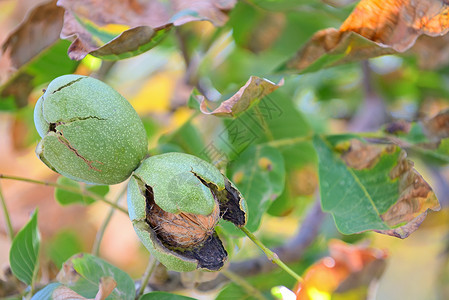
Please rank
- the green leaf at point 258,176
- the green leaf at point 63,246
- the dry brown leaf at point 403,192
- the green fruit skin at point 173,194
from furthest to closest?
the green leaf at point 63,246 → the green leaf at point 258,176 → the dry brown leaf at point 403,192 → the green fruit skin at point 173,194

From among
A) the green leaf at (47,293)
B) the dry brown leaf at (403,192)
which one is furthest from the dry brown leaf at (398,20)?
the green leaf at (47,293)

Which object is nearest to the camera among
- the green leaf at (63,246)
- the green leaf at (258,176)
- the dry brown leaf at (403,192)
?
the dry brown leaf at (403,192)

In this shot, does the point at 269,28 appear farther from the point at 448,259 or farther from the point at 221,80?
the point at 448,259

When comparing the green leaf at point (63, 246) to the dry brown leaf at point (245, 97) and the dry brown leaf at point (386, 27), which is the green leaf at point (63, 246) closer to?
the dry brown leaf at point (245, 97)

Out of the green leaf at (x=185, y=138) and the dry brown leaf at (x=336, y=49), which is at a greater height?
the dry brown leaf at (x=336, y=49)

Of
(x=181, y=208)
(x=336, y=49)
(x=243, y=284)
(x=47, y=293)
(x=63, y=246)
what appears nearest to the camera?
(x=181, y=208)

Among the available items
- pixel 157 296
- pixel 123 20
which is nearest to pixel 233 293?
pixel 157 296

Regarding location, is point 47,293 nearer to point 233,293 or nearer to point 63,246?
point 233,293
